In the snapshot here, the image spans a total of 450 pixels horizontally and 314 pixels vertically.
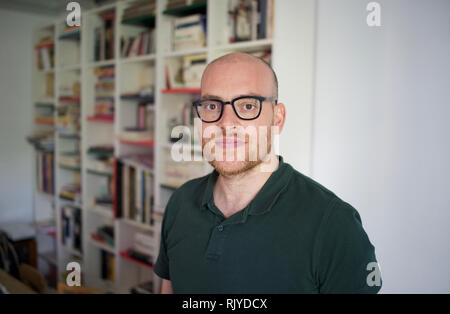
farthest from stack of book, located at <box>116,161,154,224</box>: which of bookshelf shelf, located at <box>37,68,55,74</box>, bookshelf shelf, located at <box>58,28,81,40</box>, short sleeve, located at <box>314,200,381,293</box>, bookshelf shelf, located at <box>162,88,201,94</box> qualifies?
short sleeve, located at <box>314,200,381,293</box>

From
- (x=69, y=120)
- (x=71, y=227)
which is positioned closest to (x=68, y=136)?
(x=69, y=120)

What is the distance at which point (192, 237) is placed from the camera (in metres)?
1.06

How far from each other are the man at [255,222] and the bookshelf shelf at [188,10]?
1.26 m

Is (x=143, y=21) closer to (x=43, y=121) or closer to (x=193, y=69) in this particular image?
(x=193, y=69)

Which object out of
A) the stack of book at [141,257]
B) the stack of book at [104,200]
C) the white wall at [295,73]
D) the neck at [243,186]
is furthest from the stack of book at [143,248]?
the neck at [243,186]

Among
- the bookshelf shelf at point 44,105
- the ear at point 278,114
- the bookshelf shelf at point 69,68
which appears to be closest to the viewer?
the ear at point 278,114

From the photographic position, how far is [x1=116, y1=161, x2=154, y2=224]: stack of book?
262 centimetres

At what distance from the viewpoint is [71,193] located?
347 centimetres

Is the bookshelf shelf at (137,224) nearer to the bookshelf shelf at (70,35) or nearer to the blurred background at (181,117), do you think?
the blurred background at (181,117)

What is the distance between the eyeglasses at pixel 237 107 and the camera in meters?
1.00

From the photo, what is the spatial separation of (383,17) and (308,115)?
22.1 inches

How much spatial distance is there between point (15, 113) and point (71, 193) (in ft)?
3.66
